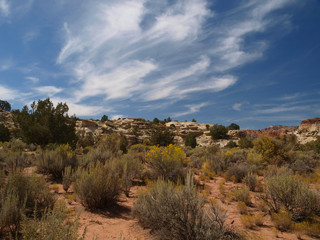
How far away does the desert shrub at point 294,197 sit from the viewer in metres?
4.61

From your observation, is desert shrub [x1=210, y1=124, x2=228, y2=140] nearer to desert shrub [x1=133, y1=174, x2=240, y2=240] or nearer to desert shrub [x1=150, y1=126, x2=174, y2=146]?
desert shrub [x1=150, y1=126, x2=174, y2=146]

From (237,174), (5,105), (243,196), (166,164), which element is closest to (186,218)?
(243,196)

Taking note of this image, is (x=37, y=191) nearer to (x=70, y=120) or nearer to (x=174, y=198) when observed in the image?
(x=174, y=198)

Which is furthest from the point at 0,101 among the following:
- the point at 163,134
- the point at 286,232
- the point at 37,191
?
the point at 286,232

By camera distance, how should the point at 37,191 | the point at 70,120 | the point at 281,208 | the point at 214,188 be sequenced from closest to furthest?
the point at 37,191
the point at 281,208
the point at 214,188
the point at 70,120

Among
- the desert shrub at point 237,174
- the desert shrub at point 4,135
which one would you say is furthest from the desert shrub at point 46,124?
the desert shrub at point 4,135

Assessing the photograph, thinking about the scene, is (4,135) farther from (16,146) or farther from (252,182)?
(252,182)

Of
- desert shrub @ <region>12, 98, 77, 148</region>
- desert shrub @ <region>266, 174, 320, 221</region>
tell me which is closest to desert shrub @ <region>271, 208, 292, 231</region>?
desert shrub @ <region>266, 174, 320, 221</region>

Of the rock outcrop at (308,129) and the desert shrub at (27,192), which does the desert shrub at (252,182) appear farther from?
the rock outcrop at (308,129)

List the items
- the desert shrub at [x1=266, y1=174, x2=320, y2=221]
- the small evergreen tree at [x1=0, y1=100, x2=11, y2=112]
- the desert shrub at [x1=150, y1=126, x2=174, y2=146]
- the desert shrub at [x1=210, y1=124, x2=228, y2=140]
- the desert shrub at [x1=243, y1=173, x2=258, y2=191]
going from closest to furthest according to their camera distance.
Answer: the desert shrub at [x1=266, y1=174, x2=320, y2=221]
the desert shrub at [x1=243, y1=173, x2=258, y2=191]
the desert shrub at [x1=150, y1=126, x2=174, y2=146]
the desert shrub at [x1=210, y1=124, x2=228, y2=140]
the small evergreen tree at [x1=0, y1=100, x2=11, y2=112]

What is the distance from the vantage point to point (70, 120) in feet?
44.2

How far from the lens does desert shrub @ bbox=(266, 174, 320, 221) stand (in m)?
4.61

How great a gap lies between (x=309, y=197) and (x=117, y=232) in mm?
4882

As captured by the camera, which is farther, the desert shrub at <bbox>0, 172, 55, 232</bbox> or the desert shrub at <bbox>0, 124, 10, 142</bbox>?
the desert shrub at <bbox>0, 124, 10, 142</bbox>
